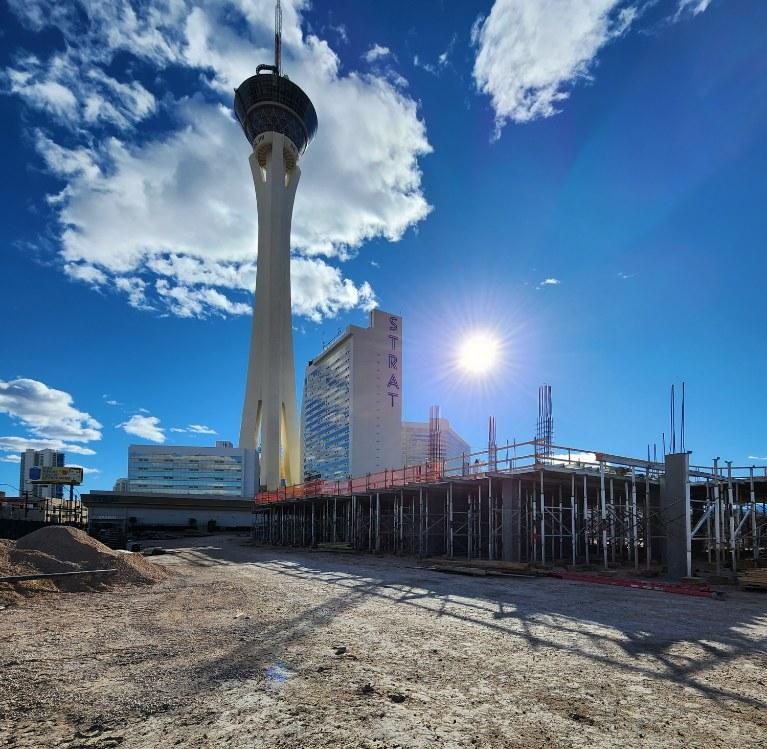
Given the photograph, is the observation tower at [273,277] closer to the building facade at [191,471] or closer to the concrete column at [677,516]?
the building facade at [191,471]

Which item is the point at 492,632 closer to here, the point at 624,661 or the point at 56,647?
the point at 624,661

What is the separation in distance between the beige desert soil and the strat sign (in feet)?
318

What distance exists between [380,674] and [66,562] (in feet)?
Answer: 39.7

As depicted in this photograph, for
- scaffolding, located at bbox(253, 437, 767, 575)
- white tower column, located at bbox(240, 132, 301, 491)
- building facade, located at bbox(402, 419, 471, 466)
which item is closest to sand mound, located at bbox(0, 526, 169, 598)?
scaffolding, located at bbox(253, 437, 767, 575)

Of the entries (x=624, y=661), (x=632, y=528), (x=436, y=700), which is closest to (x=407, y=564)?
(x=632, y=528)

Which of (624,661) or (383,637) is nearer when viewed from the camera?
(624,661)

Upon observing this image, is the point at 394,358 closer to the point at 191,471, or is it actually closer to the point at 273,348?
the point at 273,348

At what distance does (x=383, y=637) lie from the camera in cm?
847

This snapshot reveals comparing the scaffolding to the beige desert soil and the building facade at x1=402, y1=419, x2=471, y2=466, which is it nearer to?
the beige desert soil

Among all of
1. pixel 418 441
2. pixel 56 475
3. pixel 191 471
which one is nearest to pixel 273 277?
pixel 191 471

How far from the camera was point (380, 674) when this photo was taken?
21.1 feet

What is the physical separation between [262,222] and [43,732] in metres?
91.7

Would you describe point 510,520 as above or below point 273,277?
below

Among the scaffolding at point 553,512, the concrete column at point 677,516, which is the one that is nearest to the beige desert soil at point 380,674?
the concrete column at point 677,516
